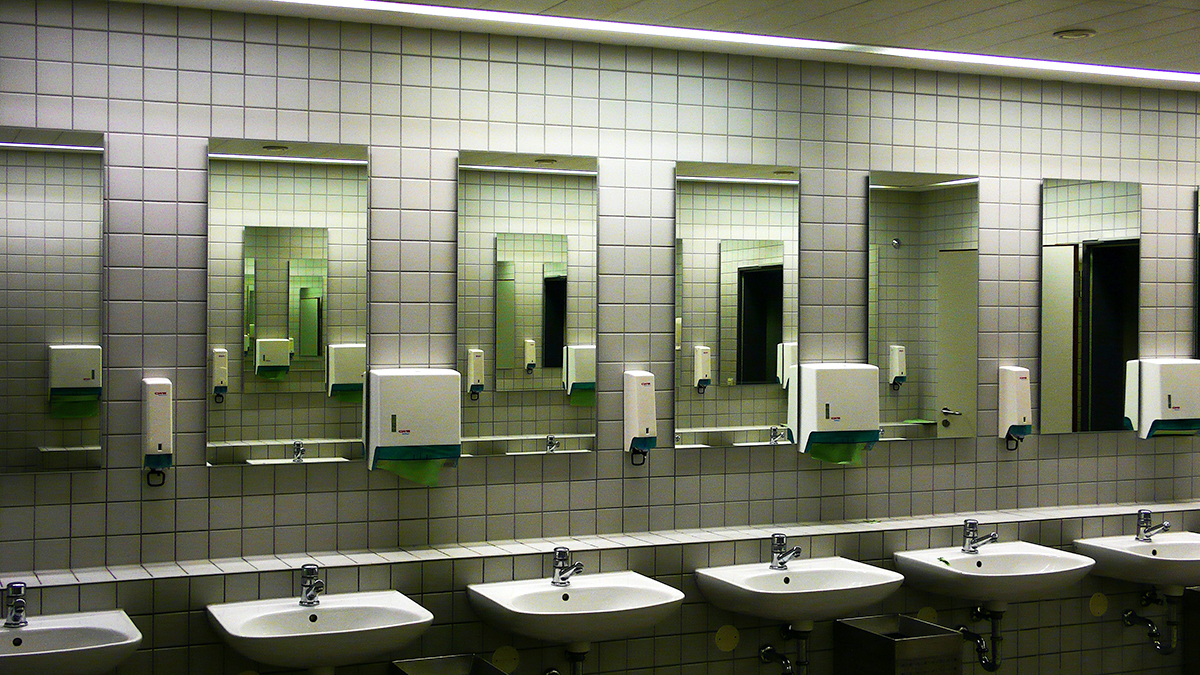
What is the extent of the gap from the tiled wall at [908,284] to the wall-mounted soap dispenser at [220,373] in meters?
2.55

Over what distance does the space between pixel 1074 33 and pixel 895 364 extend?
4.80 ft

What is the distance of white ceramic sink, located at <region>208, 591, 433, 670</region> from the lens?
10.5ft

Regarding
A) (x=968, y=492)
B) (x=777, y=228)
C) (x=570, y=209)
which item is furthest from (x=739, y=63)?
(x=968, y=492)

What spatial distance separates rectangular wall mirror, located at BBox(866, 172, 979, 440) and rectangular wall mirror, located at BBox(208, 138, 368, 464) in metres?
2.14

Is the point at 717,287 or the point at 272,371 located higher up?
the point at 717,287

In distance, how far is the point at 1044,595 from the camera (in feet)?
13.9

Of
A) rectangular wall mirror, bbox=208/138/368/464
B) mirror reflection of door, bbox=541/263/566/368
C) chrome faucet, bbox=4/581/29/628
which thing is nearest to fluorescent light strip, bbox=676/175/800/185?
mirror reflection of door, bbox=541/263/566/368

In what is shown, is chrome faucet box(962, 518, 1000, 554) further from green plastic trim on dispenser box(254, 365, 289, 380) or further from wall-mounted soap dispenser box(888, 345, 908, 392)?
green plastic trim on dispenser box(254, 365, 289, 380)

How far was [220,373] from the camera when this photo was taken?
148 inches

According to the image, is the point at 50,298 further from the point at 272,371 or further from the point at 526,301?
the point at 526,301

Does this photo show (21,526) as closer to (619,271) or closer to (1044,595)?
(619,271)

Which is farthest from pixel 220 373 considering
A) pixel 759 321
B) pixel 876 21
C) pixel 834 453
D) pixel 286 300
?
pixel 876 21

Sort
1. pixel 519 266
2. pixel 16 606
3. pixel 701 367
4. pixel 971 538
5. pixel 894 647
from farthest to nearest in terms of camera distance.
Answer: pixel 971 538 < pixel 701 367 < pixel 519 266 < pixel 894 647 < pixel 16 606

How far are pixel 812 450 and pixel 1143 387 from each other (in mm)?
1699
